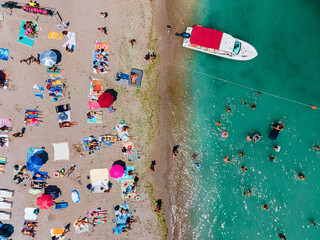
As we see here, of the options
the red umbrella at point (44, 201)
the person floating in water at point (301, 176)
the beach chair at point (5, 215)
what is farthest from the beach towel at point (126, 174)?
the person floating in water at point (301, 176)

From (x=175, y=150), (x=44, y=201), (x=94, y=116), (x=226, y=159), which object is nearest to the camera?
(x=44, y=201)

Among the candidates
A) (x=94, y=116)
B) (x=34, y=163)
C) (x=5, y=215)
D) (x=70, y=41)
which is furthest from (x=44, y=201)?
(x=70, y=41)

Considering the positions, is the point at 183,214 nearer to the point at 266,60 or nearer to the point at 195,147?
the point at 195,147

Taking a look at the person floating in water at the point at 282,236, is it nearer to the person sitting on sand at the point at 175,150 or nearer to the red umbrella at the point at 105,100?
the person sitting on sand at the point at 175,150

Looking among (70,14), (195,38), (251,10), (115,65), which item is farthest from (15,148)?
(251,10)

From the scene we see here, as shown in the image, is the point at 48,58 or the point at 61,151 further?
the point at 61,151

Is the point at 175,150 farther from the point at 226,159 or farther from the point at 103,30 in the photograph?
the point at 103,30
